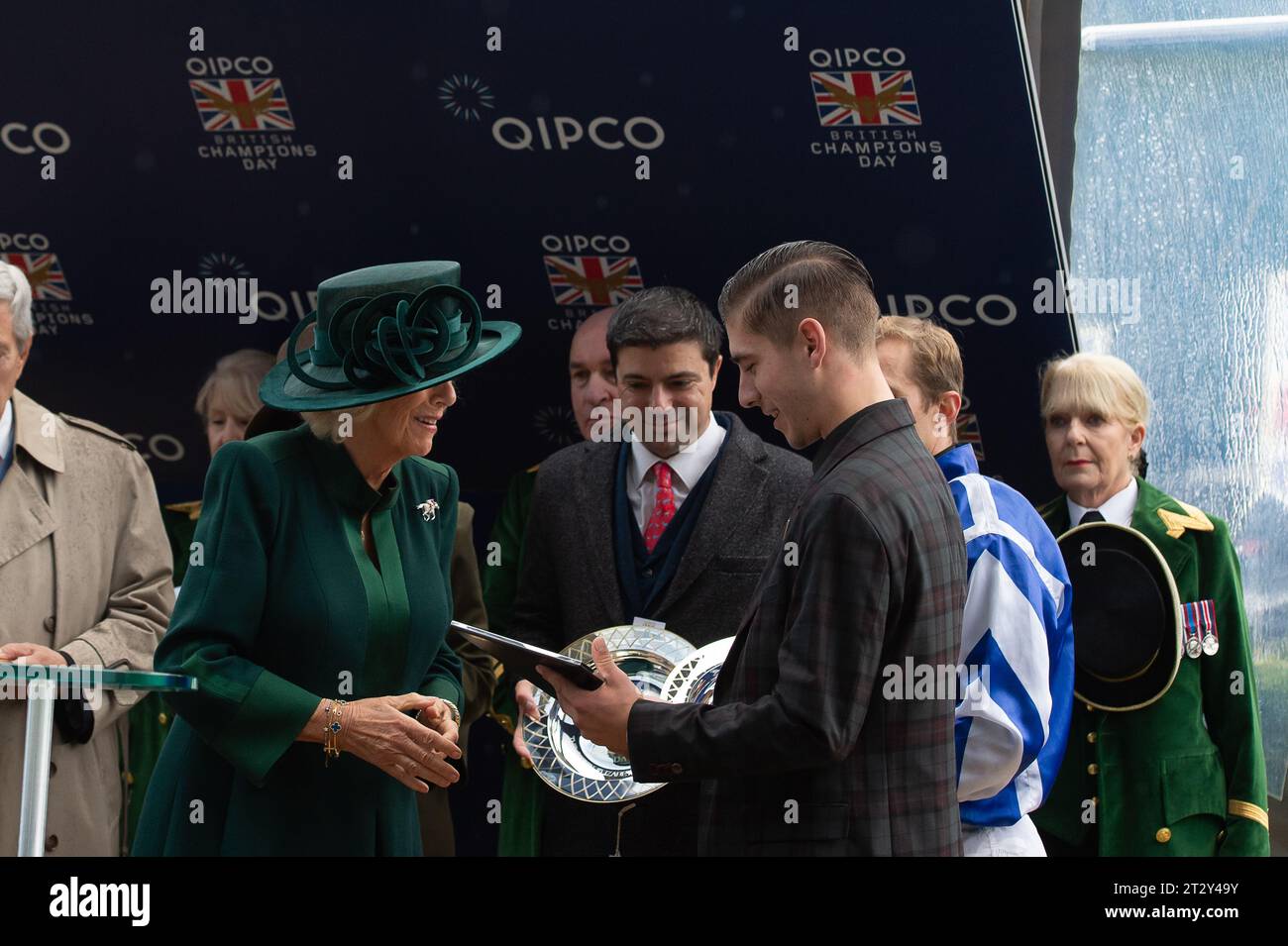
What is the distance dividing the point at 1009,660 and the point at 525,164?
91.9 inches

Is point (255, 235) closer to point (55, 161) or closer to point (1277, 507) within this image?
point (55, 161)

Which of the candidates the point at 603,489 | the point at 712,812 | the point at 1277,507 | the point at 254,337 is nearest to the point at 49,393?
the point at 254,337

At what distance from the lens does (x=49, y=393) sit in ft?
17.3

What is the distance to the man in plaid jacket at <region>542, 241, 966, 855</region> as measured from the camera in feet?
8.05

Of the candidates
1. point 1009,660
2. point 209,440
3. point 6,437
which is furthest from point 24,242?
point 1009,660

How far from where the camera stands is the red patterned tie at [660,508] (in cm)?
404

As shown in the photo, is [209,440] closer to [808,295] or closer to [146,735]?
[146,735]

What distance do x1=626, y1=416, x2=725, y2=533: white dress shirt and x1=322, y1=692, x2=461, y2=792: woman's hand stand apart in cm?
125

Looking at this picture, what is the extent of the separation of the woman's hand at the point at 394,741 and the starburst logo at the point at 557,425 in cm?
233

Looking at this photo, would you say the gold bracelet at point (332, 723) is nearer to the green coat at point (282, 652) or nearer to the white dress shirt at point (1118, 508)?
the green coat at point (282, 652)

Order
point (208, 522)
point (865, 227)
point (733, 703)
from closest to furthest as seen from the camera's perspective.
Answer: point (733, 703)
point (208, 522)
point (865, 227)

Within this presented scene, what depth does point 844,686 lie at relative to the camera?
2.46 meters

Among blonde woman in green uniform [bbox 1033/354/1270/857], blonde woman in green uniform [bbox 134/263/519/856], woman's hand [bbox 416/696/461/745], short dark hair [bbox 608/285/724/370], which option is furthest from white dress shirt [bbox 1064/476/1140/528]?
woman's hand [bbox 416/696/461/745]

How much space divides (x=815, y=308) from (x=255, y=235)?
2709 millimetres
